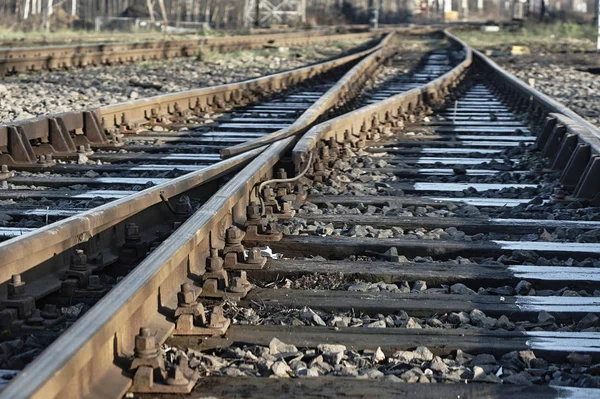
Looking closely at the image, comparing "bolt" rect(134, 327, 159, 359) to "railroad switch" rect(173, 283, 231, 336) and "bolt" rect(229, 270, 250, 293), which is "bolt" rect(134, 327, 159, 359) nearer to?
"railroad switch" rect(173, 283, 231, 336)

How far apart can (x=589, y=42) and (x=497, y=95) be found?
24203 millimetres

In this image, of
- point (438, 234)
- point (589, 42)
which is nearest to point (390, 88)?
point (438, 234)

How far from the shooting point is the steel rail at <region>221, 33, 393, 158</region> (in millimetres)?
→ 6930

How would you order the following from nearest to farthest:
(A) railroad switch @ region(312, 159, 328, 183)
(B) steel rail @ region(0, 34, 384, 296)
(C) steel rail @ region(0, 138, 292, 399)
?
(C) steel rail @ region(0, 138, 292, 399) < (B) steel rail @ region(0, 34, 384, 296) < (A) railroad switch @ region(312, 159, 328, 183)

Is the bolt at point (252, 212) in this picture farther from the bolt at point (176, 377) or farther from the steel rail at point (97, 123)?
the steel rail at point (97, 123)

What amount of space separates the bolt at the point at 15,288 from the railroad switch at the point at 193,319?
500mm

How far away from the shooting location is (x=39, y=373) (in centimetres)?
225

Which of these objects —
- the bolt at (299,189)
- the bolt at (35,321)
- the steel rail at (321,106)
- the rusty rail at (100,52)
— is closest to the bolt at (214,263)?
the bolt at (35,321)

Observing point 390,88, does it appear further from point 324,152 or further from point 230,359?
point 230,359

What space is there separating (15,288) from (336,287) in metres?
1.32

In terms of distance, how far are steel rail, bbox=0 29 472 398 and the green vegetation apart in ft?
88.5

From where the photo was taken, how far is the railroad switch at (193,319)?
3266 mm

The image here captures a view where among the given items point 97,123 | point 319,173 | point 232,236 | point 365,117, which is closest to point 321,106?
point 365,117

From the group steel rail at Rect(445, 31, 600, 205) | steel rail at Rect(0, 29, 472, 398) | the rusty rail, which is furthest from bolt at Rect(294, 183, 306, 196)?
the rusty rail
